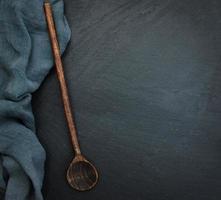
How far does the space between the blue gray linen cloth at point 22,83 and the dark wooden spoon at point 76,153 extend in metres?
0.01

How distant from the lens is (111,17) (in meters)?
0.52

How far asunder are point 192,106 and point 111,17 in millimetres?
149

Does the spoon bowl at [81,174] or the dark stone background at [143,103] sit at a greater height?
the dark stone background at [143,103]

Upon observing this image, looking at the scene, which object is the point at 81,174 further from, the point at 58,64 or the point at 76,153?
the point at 58,64

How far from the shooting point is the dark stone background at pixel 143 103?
481mm

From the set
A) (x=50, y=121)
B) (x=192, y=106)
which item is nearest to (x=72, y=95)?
(x=50, y=121)

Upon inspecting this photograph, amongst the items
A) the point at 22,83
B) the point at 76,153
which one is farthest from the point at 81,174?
the point at 22,83

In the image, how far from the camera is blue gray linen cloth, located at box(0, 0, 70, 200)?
1.56 ft

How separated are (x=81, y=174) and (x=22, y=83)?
5.0 inches

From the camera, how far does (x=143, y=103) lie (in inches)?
19.5

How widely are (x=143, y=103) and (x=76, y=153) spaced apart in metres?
0.10

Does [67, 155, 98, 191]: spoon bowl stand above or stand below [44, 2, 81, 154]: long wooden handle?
below

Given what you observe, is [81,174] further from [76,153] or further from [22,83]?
[22,83]

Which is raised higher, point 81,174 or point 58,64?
point 58,64
